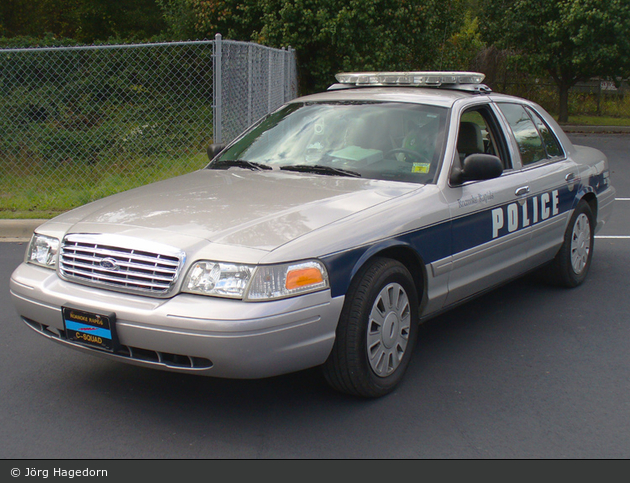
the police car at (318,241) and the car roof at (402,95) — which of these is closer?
the police car at (318,241)

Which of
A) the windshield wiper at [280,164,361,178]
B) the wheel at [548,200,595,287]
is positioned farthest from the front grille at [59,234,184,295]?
the wheel at [548,200,595,287]

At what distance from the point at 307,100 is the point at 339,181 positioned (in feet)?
3.91

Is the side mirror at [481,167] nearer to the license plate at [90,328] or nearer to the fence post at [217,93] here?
the license plate at [90,328]

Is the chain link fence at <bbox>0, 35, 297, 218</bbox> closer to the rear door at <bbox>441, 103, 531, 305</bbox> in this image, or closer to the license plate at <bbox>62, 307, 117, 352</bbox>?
the rear door at <bbox>441, 103, 531, 305</bbox>

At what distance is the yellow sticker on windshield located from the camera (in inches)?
169

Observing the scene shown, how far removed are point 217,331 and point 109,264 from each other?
0.69m

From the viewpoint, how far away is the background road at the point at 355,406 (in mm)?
3229

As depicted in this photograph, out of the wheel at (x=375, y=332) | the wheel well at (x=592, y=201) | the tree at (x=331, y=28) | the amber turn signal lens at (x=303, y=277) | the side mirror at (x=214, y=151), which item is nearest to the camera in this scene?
the amber turn signal lens at (x=303, y=277)

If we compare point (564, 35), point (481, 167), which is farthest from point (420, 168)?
point (564, 35)

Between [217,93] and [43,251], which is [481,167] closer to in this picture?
[43,251]

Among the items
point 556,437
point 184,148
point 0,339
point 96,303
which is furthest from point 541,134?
point 184,148

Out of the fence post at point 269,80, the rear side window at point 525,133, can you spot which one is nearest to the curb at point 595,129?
the fence post at point 269,80

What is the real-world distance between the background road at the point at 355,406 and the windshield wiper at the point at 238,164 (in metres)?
1.43

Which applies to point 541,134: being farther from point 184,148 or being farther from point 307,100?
point 184,148
